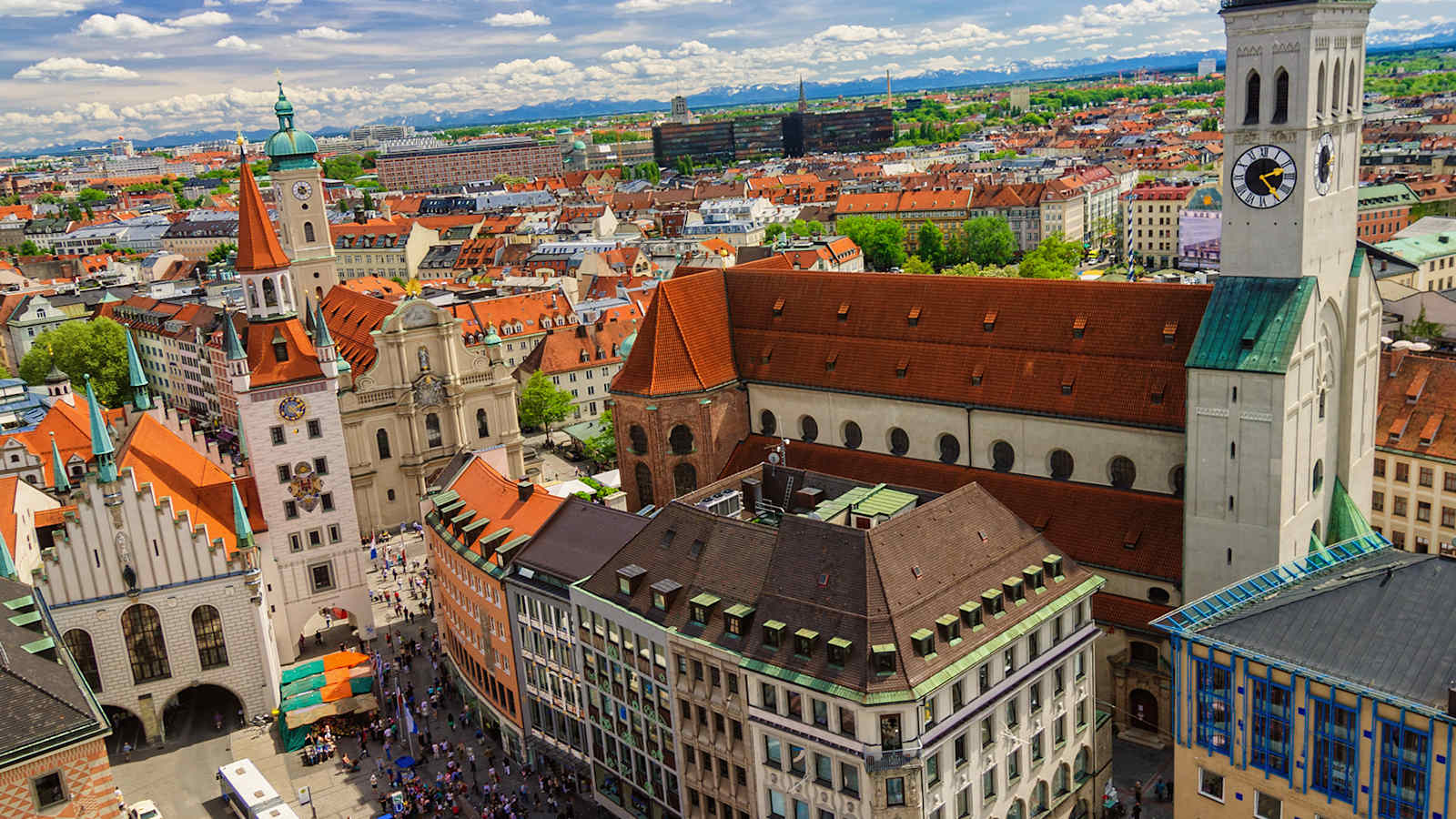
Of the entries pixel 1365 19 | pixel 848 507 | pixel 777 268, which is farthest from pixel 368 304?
pixel 1365 19

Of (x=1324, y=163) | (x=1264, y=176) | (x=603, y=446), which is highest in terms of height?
(x=1324, y=163)

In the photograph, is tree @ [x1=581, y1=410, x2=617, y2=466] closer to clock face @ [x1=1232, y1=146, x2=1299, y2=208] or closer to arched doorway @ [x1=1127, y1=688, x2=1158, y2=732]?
arched doorway @ [x1=1127, y1=688, x2=1158, y2=732]

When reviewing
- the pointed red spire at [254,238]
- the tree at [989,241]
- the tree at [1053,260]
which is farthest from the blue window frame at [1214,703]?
the tree at [989,241]

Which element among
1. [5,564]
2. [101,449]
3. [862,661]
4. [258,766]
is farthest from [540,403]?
[862,661]

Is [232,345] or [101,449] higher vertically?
[232,345]

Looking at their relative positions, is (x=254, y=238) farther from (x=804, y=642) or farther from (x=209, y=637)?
(x=804, y=642)

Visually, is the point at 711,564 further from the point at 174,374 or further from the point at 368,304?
the point at 174,374

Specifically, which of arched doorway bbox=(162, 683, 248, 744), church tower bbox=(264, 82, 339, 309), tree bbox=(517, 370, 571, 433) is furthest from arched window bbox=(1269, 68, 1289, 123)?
church tower bbox=(264, 82, 339, 309)
